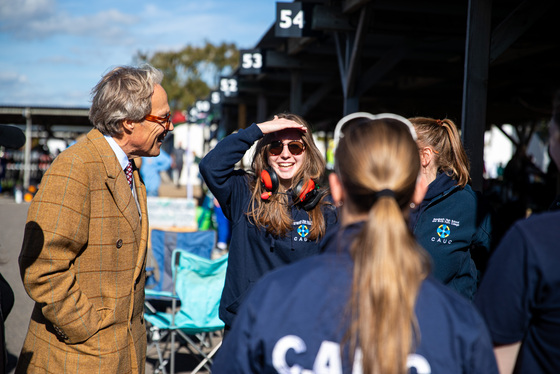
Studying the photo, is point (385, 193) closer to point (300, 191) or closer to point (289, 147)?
point (300, 191)

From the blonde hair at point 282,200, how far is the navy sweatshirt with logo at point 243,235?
31mm

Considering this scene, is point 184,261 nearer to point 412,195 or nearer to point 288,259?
point 288,259

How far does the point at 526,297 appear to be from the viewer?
144 centimetres

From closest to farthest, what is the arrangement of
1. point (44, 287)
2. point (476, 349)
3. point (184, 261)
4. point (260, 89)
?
point (476, 349) < point (44, 287) < point (184, 261) < point (260, 89)

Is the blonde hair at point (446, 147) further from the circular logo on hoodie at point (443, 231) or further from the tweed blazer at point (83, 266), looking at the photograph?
the tweed blazer at point (83, 266)

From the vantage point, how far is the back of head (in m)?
2.45

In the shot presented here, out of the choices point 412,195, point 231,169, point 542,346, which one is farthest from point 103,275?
point 542,346

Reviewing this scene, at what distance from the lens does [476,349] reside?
1.30 meters

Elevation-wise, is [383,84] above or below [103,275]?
above

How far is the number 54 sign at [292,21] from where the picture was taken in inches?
263

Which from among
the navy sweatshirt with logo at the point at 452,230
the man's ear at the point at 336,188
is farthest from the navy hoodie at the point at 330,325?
the navy sweatshirt with logo at the point at 452,230

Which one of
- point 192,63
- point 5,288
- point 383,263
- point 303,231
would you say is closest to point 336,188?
point 383,263

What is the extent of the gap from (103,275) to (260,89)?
10.4 meters

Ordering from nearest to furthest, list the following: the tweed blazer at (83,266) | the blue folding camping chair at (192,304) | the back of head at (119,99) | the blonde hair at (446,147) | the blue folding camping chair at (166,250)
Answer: the tweed blazer at (83,266) < the back of head at (119,99) < the blonde hair at (446,147) < the blue folding camping chair at (192,304) < the blue folding camping chair at (166,250)
